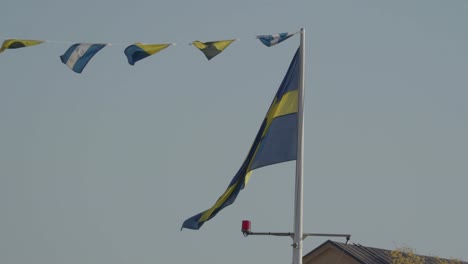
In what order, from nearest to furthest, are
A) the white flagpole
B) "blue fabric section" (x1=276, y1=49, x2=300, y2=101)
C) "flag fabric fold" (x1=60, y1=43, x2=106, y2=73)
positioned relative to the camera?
the white flagpole, "blue fabric section" (x1=276, y1=49, x2=300, y2=101), "flag fabric fold" (x1=60, y1=43, x2=106, y2=73)

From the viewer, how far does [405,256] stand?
44.1 metres

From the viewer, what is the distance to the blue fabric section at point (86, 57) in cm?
2442

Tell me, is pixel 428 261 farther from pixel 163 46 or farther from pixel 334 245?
pixel 163 46

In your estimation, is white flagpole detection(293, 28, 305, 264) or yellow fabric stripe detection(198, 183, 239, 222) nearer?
white flagpole detection(293, 28, 305, 264)

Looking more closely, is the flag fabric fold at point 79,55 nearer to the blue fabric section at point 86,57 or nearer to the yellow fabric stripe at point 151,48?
the blue fabric section at point 86,57

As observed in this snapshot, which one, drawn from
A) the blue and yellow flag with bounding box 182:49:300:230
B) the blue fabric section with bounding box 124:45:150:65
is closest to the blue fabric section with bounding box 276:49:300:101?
the blue and yellow flag with bounding box 182:49:300:230

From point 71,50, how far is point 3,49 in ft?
5.36

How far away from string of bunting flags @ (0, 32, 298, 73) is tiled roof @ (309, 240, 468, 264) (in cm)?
2123

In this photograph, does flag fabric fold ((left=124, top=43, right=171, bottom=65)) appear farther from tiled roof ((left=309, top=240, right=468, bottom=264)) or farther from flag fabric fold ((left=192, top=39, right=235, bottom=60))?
tiled roof ((left=309, top=240, right=468, bottom=264))

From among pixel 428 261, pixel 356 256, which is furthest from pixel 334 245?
pixel 428 261

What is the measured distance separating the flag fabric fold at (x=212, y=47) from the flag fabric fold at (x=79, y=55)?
228 cm

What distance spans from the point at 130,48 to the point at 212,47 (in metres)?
1.85

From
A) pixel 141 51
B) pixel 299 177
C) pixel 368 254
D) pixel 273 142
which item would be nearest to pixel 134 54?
pixel 141 51

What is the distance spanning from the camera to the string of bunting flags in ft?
78.8
